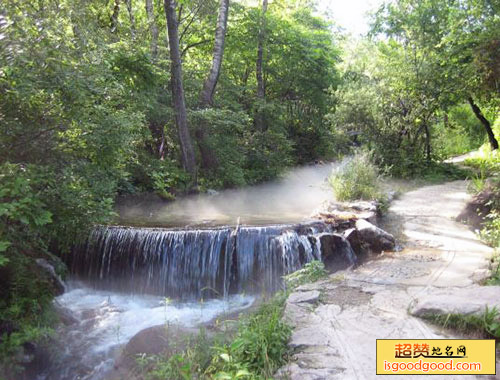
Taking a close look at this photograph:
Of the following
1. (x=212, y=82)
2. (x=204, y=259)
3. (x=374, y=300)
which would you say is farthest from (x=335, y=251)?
(x=212, y=82)

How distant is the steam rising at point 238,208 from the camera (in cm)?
788

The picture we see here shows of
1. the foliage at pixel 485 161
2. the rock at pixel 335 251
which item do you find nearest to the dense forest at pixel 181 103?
the foliage at pixel 485 161

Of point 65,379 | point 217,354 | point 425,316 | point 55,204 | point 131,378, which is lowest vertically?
point 65,379

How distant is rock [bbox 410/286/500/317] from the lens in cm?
332

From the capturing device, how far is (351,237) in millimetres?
6383

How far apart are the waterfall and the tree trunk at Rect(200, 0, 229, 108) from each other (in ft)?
18.1

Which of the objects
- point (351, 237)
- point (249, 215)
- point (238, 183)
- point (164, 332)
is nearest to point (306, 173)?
point (238, 183)

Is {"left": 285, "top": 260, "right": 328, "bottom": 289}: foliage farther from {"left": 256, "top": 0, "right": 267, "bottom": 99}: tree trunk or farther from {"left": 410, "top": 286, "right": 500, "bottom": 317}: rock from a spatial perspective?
{"left": 256, "top": 0, "right": 267, "bottom": 99}: tree trunk

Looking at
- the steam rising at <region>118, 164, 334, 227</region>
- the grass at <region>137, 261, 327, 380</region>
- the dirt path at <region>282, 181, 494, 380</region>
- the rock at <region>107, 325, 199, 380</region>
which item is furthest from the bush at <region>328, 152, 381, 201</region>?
the grass at <region>137, 261, 327, 380</region>

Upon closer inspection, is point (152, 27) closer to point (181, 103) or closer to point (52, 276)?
point (181, 103)

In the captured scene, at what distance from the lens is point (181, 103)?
33.4ft

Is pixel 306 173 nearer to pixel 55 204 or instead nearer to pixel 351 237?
pixel 351 237

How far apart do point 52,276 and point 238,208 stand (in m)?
4.09

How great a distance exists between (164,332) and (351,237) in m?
3.13
